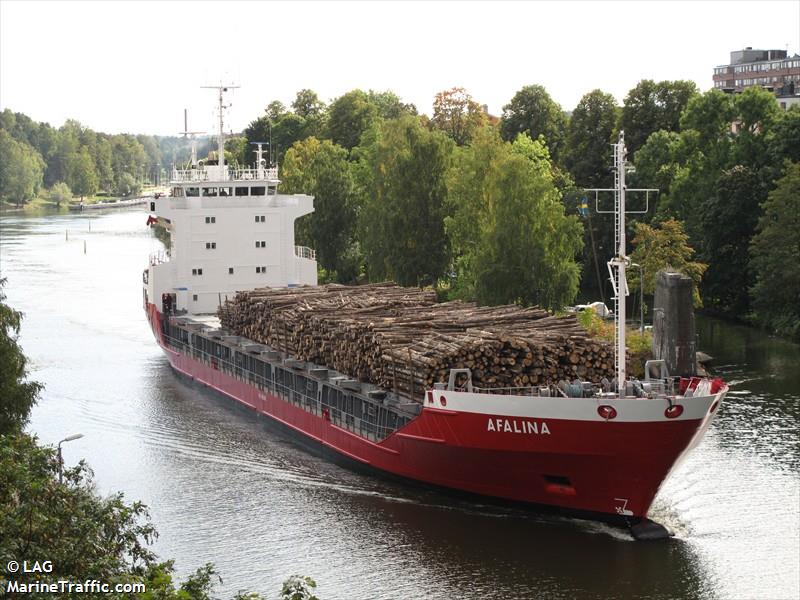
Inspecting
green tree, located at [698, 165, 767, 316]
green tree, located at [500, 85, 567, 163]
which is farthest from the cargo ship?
green tree, located at [500, 85, 567, 163]

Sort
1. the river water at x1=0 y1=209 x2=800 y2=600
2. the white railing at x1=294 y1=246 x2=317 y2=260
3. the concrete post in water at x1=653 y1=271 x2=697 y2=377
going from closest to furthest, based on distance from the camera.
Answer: the river water at x1=0 y1=209 x2=800 y2=600 → the concrete post in water at x1=653 y1=271 x2=697 y2=377 → the white railing at x1=294 y1=246 x2=317 y2=260

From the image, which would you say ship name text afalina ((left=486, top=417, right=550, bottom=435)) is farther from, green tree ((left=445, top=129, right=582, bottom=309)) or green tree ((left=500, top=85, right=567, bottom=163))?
green tree ((left=500, top=85, right=567, bottom=163))

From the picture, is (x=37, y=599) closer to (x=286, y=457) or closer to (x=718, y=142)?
(x=286, y=457)

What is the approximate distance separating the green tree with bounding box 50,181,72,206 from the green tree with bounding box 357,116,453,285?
4815 inches

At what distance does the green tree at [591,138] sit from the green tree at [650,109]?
4.47 feet

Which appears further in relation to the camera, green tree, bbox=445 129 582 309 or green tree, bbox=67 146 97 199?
green tree, bbox=67 146 97 199

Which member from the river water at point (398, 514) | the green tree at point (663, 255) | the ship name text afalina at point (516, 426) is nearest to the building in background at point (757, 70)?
the green tree at point (663, 255)

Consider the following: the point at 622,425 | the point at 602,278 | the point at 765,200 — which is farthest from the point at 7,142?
the point at 622,425

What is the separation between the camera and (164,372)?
49812mm

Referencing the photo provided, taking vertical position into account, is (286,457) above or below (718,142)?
below

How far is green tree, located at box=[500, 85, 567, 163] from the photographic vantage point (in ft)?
298

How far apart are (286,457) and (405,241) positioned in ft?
93.2

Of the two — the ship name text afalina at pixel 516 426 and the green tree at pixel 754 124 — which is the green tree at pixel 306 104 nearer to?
the green tree at pixel 754 124

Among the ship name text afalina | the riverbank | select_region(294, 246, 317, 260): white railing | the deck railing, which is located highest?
the riverbank
